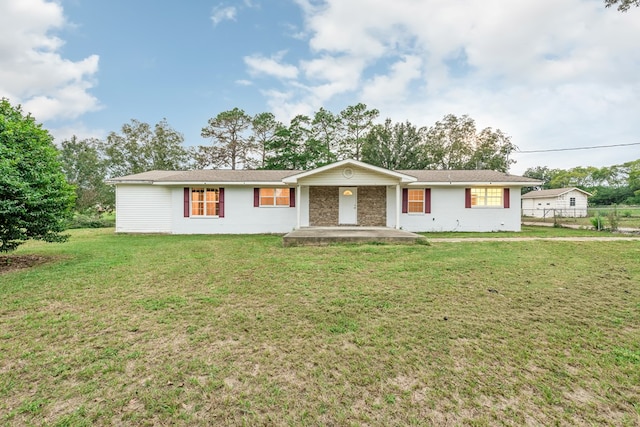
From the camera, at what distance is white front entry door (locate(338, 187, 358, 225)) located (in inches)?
541

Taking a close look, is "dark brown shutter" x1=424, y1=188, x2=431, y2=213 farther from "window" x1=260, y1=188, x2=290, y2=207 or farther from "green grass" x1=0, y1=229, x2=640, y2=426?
"green grass" x1=0, y1=229, x2=640, y2=426

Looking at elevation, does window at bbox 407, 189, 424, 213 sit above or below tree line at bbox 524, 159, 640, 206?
below

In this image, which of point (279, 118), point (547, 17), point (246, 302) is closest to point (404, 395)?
point (246, 302)

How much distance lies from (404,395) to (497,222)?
1441 cm

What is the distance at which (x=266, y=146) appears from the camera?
27.7 metres

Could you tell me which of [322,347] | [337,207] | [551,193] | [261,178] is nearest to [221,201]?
[261,178]

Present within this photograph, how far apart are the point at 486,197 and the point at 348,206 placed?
7.14 meters

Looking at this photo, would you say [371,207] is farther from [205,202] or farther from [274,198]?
[205,202]

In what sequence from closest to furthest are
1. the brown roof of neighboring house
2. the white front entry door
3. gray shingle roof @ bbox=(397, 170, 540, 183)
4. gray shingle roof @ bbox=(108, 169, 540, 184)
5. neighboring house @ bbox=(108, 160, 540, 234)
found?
gray shingle roof @ bbox=(108, 169, 540, 184)
gray shingle roof @ bbox=(397, 170, 540, 183)
neighboring house @ bbox=(108, 160, 540, 234)
the white front entry door
the brown roof of neighboring house

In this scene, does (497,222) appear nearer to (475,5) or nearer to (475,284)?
(475,5)

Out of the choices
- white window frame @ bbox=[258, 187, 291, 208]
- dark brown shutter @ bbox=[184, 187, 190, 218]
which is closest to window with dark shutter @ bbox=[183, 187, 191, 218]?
dark brown shutter @ bbox=[184, 187, 190, 218]

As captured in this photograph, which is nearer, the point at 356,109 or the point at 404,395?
the point at 404,395

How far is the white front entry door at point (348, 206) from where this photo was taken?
13.8 m

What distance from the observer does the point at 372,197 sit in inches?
545
